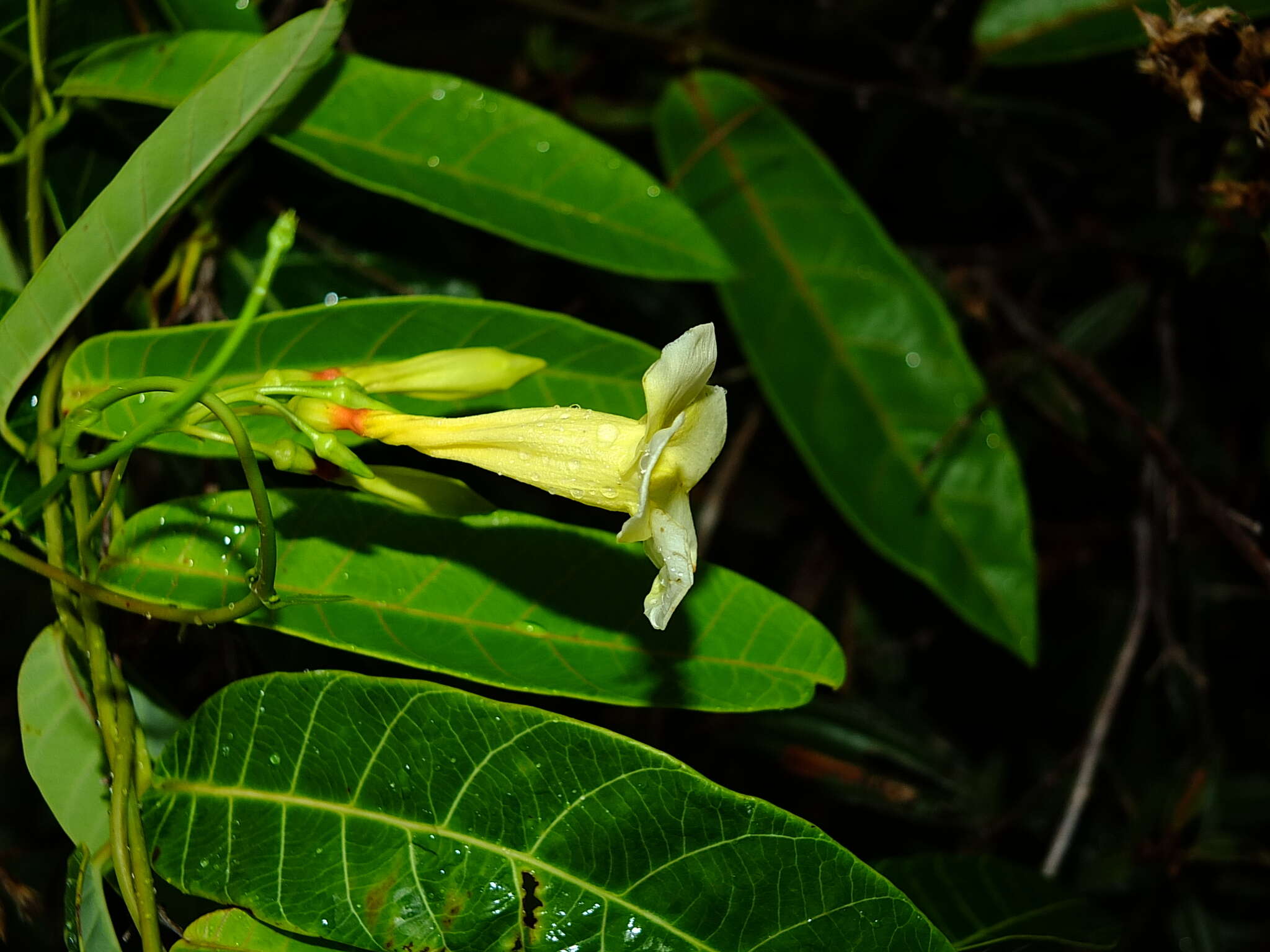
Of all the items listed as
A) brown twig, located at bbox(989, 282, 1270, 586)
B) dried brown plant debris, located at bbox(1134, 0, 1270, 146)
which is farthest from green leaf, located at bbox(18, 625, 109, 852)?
brown twig, located at bbox(989, 282, 1270, 586)

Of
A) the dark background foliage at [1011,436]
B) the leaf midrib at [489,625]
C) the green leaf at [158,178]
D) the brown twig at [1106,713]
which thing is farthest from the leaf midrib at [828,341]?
the green leaf at [158,178]

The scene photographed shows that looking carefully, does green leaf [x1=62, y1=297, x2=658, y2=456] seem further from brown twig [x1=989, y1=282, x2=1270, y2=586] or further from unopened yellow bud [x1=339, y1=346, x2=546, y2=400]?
brown twig [x1=989, y1=282, x2=1270, y2=586]

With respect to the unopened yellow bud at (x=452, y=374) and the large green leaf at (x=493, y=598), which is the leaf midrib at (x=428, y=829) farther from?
the unopened yellow bud at (x=452, y=374)

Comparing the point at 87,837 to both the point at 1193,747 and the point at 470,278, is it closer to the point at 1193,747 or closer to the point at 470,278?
the point at 470,278

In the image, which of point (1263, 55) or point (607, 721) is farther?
point (607, 721)

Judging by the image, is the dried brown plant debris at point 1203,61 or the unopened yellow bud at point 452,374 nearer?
the unopened yellow bud at point 452,374

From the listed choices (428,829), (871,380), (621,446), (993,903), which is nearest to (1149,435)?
(871,380)

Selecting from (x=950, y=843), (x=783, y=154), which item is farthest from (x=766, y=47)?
(x=950, y=843)
